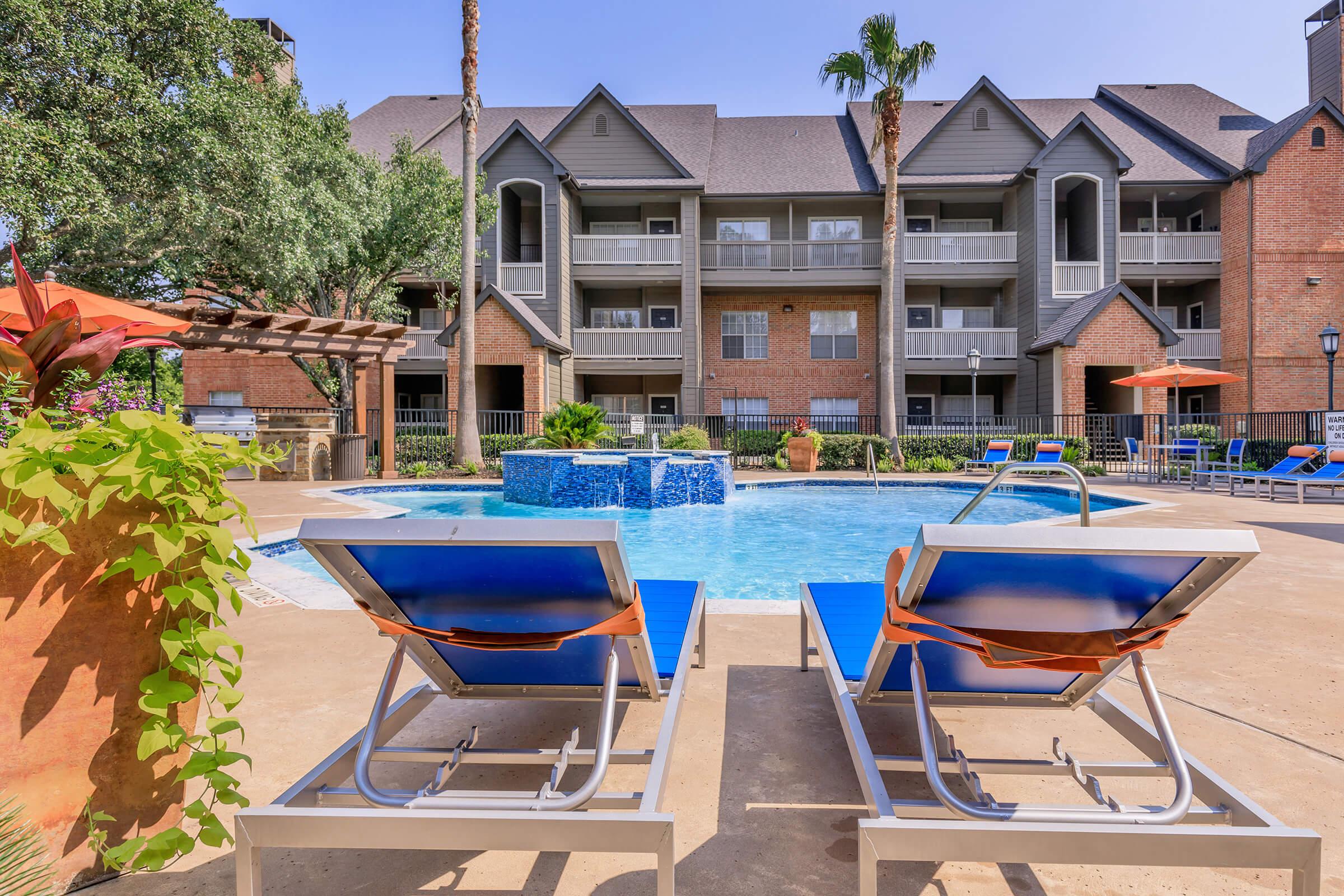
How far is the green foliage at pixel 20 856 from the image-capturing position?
1.07 m

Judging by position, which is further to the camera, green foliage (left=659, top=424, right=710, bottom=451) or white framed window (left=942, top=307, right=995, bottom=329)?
white framed window (left=942, top=307, right=995, bottom=329)

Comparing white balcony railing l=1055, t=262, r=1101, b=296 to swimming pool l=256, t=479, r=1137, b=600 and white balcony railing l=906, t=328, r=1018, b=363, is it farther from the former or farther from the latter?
swimming pool l=256, t=479, r=1137, b=600

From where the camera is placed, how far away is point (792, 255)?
21.5m

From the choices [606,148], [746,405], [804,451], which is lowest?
[804,451]

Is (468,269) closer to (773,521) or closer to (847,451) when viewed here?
(773,521)

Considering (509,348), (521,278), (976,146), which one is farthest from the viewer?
(976,146)

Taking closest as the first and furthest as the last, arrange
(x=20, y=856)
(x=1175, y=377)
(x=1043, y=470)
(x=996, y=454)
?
(x=20, y=856) → (x=1043, y=470) → (x=1175, y=377) → (x=996, y=454)

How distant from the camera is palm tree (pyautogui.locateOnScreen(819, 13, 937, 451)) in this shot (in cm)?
1667

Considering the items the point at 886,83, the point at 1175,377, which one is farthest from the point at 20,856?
the point at 886,83

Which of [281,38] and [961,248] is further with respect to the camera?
[281,38]

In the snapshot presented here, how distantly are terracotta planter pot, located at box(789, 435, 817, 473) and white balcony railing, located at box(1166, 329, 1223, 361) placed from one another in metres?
13.2

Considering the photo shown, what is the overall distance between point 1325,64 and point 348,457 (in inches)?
1330

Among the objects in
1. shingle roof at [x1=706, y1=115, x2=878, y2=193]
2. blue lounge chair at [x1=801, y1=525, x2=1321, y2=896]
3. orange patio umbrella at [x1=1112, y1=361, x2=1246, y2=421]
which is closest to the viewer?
blue lounge chair at [x1=801, y1=525, x2=1321, y2=896]

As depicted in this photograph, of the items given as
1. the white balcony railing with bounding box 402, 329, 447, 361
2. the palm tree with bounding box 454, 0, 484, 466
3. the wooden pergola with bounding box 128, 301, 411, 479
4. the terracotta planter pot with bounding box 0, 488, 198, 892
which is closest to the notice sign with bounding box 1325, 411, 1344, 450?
the terracotta planter pot with bounding box 0, 488, 198, 892
